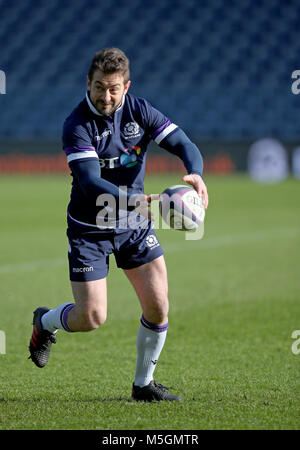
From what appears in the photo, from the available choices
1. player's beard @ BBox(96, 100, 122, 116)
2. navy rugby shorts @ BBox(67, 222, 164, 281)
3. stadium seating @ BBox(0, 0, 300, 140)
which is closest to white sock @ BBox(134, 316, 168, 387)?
navy rugby shorts @ BBox(67, 222, 164, 281)

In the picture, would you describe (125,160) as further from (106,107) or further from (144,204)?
(144,204)

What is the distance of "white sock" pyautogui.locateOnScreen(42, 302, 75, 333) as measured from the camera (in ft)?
14.8

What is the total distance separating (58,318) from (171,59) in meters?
24.9

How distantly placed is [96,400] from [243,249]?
24.5 feet

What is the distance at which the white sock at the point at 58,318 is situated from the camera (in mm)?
4521

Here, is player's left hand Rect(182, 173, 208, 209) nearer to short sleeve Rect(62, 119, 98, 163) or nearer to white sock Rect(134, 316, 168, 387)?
short sleeve Rect(62, 119, 98, 163)

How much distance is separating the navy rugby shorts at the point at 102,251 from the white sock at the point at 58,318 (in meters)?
0.31

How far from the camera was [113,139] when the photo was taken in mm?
4215

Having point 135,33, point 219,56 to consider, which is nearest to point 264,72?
point 219,56

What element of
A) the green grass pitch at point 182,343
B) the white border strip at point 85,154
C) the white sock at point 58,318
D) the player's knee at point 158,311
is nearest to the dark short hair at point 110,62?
the white border strip at point 85,154

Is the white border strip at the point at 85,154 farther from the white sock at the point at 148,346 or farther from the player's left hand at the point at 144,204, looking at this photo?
the white sock at the point at 148,346
